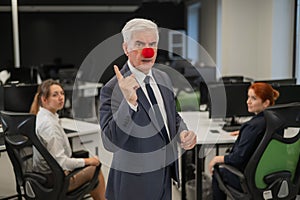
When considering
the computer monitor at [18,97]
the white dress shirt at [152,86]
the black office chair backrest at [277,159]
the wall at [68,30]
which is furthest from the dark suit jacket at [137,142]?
the wall at [68,30]

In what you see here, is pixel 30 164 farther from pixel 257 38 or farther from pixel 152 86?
pixel 257 38

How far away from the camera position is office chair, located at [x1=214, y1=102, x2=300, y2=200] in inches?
103

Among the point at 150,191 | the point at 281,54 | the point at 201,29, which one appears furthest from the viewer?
the point at 201,29

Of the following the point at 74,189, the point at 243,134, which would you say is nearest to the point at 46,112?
the point at 74,189

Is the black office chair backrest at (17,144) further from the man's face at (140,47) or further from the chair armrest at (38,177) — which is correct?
the man's face at (140,47)

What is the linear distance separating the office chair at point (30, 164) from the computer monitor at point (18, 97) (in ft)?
3.36

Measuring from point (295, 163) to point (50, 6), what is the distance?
8846mm

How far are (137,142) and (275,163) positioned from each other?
143cm

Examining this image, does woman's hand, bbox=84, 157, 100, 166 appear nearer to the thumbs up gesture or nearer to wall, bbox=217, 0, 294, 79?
the thumbs up gesture

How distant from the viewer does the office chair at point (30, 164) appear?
2.72 meters

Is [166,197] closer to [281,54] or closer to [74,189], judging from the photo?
[74,189]

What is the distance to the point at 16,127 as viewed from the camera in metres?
2.74

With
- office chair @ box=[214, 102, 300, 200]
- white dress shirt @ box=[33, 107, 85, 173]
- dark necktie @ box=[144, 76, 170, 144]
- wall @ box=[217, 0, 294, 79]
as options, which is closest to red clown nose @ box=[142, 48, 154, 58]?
dark necktie @ box=[144, 76, 170, 144]

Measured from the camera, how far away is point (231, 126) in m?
3.91
